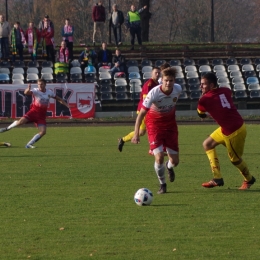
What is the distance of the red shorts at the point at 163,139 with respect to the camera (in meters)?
10.7

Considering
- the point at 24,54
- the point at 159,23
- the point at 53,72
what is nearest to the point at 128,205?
the point at 53,72

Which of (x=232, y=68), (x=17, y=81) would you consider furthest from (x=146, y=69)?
(x=17, y=81)

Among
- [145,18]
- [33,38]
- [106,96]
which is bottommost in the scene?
[106,96]

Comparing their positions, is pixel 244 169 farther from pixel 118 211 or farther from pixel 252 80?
pixel 252 80

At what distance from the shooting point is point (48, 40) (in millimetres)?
31984

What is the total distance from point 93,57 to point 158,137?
71.2 feet

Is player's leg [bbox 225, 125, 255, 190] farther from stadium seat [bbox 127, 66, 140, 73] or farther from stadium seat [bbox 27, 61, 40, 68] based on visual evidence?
stadium seat [bbox 27, 61, 40, 68]

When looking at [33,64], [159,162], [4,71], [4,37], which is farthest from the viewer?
[33,64]

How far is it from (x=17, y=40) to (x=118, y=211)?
2330cm

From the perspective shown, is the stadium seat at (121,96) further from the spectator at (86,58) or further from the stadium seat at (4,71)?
the stadium seat at (4,71)

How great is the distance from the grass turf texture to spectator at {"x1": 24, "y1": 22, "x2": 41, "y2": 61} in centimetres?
1654

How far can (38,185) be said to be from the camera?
467 inches

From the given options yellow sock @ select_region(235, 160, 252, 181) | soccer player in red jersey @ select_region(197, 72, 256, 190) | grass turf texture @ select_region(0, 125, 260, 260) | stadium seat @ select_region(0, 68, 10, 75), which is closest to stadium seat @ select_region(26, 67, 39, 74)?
stadium seat @ select_region(0, 68, 10, 75)

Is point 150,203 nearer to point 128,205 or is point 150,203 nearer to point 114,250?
point 128,205
